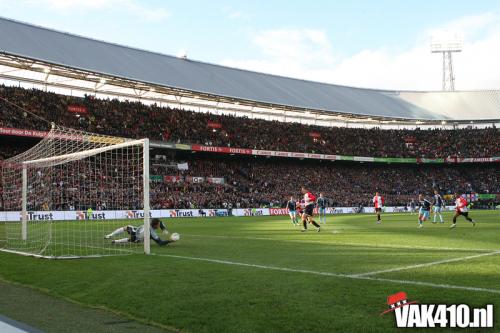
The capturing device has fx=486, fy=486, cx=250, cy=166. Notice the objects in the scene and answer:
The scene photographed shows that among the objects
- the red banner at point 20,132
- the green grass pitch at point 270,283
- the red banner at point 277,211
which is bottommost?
the red banner at point 277,211

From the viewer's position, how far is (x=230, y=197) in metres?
56.5

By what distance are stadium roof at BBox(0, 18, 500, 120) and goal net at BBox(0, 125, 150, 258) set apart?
1366cm

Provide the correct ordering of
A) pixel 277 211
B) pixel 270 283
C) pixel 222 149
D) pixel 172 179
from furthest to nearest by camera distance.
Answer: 1. pixel 222 149
2. pixel 277 211
3. pixel 172 179
4. pixel 270 283

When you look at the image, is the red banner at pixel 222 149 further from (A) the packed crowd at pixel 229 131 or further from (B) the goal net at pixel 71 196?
(B) the goal net at pixel 71 196

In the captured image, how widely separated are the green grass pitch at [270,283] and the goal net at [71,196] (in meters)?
2.86

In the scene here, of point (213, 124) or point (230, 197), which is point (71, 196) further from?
point (213, 124)

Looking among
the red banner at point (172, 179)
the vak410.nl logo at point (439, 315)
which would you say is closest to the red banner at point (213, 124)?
the red banner at point (172, 179)

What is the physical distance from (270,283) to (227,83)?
58074 millimetres

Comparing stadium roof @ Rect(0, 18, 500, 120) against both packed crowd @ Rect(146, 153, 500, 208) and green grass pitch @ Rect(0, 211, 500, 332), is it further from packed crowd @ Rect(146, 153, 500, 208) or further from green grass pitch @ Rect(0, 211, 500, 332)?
green grass pitch @ Rect(0, 211, 500, 332)

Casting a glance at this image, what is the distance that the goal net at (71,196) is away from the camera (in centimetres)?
1586

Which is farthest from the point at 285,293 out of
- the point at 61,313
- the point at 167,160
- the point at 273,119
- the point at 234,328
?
the point at 273,119

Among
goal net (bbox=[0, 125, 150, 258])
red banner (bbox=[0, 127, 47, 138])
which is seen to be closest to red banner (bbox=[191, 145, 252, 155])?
goal net (bbox=[0, 125, 150, 258])

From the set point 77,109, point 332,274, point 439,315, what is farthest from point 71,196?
point 439,315

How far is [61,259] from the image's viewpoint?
1335 cm
